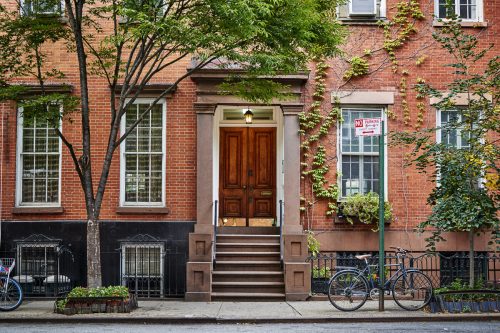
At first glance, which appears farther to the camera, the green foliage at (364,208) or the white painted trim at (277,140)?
the white painted trim at (277,140)

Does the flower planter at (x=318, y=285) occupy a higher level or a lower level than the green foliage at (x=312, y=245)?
lower

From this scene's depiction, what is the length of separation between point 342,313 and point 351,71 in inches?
251

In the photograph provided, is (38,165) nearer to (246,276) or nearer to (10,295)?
(10,295)

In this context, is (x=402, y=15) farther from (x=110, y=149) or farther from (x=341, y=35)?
(x=110, y=149)

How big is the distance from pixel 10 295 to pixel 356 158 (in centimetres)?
834

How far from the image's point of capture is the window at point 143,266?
15.8 m

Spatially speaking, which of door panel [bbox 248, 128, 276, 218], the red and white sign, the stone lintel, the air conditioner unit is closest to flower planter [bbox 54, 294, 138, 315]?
the red and white sign

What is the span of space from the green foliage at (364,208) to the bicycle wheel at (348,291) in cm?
328

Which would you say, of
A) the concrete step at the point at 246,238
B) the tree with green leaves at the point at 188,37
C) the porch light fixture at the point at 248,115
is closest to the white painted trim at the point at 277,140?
the porch light fixture at the point at 248,115

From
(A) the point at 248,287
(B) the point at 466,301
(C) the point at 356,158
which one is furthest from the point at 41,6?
(B) the point at 466,301

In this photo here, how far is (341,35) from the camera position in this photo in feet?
44.6

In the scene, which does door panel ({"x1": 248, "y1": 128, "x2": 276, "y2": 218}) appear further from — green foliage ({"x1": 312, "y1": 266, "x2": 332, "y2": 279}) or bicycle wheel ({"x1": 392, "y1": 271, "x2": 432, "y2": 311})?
bicycle wheel ({"x1": 392, "y1": 271, "x2": 432, "y2": 311})

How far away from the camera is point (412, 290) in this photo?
13055mm

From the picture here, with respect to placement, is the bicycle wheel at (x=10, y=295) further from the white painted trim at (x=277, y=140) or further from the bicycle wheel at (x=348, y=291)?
the bicycle wheel at (x=348, y=291)
